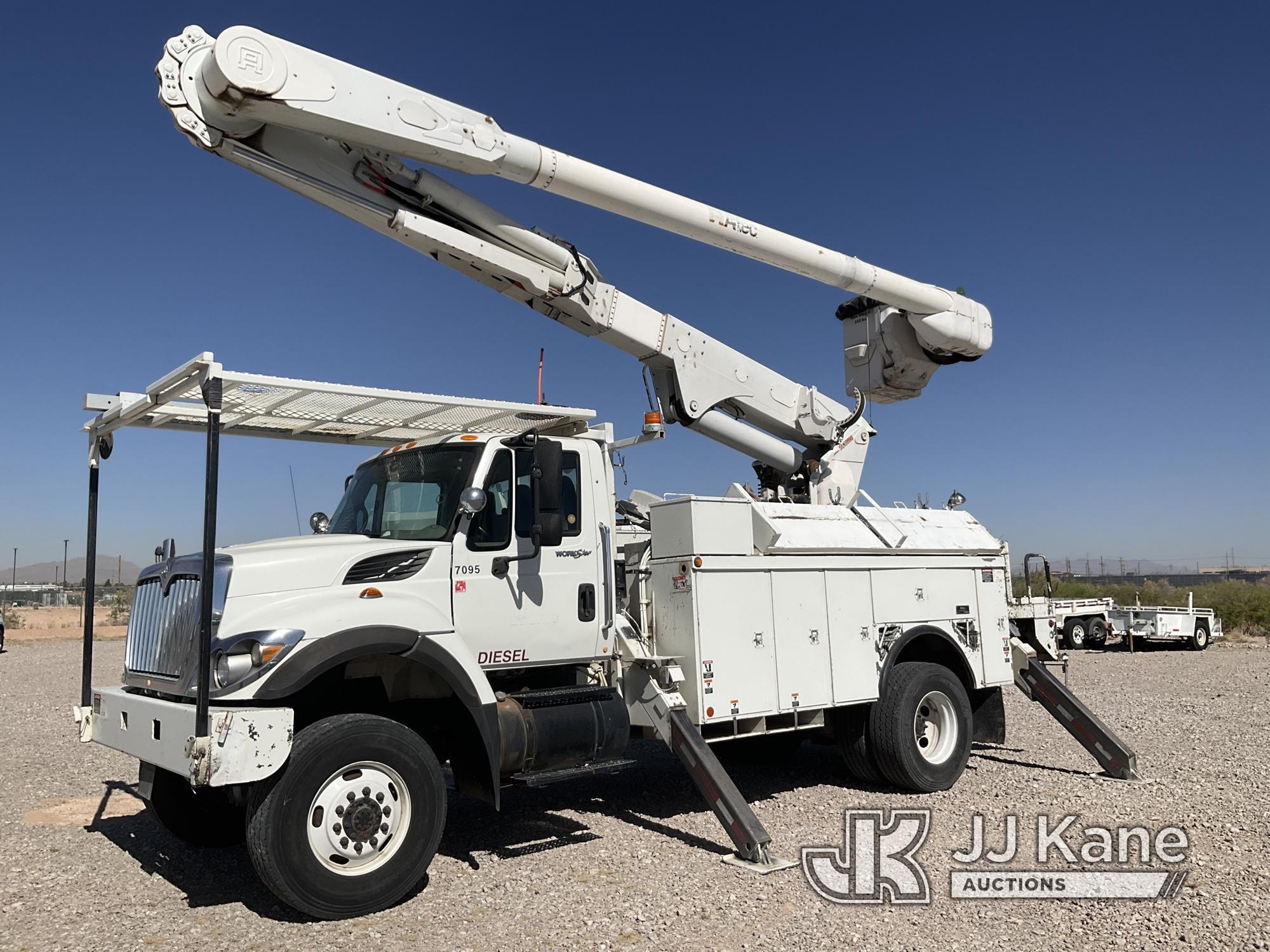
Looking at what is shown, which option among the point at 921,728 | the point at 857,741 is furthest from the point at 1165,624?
the point at 857,741

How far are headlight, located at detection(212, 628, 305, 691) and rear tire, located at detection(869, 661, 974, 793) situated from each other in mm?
5205

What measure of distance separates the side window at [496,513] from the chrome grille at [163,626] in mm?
1723

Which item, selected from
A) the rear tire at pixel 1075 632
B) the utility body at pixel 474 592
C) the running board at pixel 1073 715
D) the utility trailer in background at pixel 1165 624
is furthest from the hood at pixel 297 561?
the rear tire at pixel 1075 632

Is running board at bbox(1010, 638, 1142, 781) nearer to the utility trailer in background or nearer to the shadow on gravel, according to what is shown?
A: the shadow on gravel

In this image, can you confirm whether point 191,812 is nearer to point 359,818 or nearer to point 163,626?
point 163,626

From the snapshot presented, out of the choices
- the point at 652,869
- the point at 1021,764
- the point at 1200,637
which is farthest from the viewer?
the point at 1200,637

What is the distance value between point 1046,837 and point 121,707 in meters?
6.19

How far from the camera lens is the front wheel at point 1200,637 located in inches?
1056

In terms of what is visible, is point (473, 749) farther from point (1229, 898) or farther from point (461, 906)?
point (1229, 898)

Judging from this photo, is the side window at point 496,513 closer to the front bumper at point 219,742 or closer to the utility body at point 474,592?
the utility body at point 474,592

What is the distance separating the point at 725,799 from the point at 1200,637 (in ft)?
83.2

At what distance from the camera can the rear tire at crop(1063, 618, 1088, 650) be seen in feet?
88.5

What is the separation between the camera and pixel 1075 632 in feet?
88.9

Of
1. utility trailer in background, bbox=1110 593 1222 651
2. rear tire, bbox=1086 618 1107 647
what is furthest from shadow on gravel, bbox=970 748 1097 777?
utility trailer in background, bbox=1110 593 1222 651
